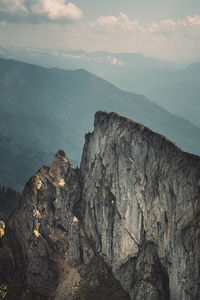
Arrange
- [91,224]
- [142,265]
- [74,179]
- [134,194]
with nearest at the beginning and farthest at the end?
[142,265], [134,194], [91,224], [74,179]

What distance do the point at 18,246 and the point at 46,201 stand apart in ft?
51.2

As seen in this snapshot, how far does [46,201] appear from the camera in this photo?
91062 mm

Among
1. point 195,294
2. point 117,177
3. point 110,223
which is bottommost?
point 195,294

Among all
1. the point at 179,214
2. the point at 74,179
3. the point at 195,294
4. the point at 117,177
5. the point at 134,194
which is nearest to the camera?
the point at 195,294

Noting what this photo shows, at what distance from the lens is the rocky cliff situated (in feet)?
206

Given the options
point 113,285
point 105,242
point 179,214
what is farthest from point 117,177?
point 113,285

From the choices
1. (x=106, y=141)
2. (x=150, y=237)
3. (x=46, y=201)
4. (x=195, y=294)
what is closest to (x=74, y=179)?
(x=46, y=201)

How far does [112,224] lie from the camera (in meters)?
82.3

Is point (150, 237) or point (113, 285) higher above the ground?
point (150, 237)

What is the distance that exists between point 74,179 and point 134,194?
27.5m

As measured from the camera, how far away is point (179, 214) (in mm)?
62750

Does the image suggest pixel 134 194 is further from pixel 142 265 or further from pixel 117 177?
pixel 142 265

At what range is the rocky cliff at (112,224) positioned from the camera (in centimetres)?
6275

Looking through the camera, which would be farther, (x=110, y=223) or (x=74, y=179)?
(x=74, y=179)
